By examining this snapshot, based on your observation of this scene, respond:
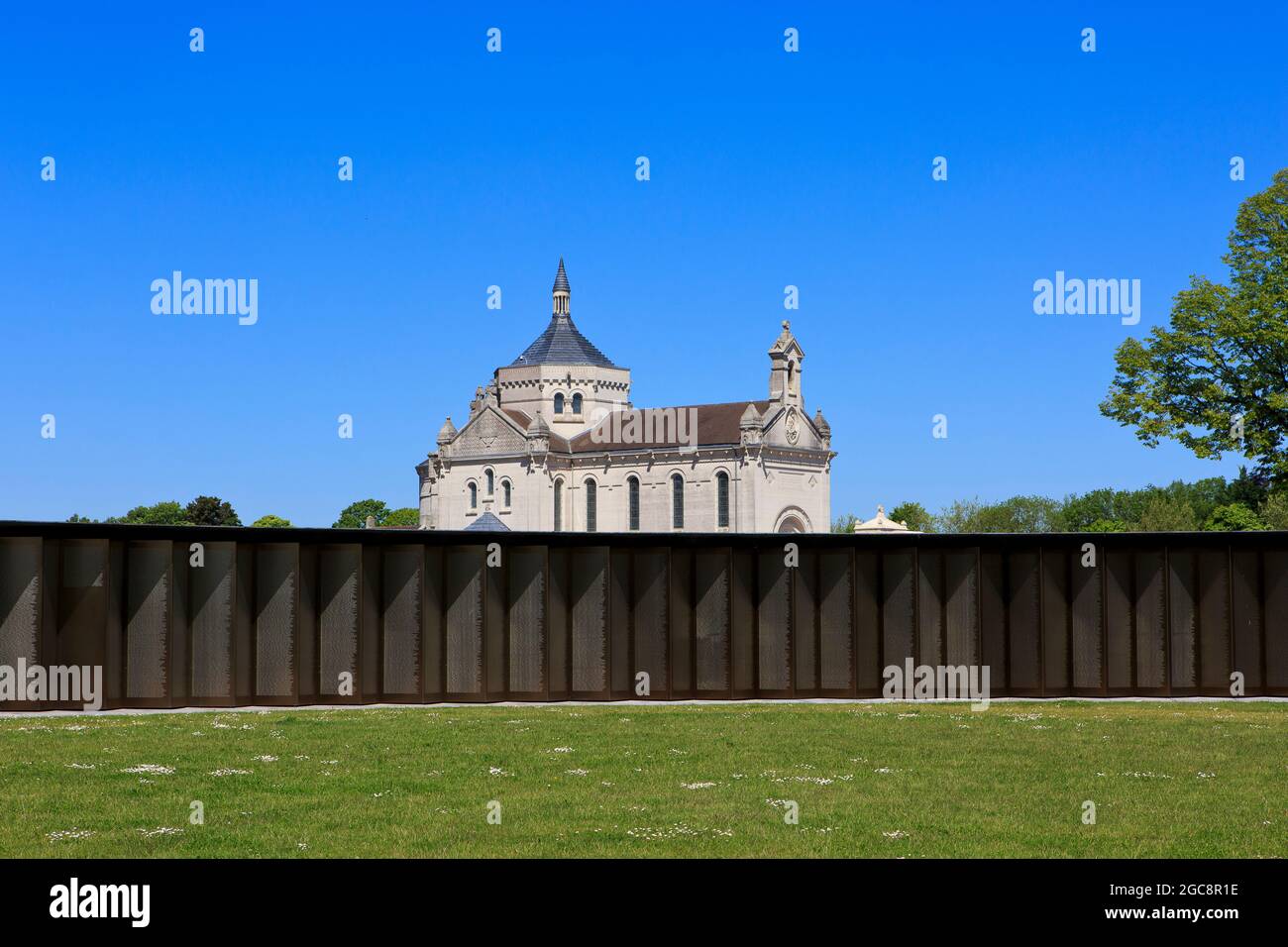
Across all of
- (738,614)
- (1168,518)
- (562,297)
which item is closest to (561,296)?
(562,297)

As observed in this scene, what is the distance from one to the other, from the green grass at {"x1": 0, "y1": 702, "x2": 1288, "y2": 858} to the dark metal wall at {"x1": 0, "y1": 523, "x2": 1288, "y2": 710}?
2955 mm

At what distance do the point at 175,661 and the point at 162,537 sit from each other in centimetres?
211

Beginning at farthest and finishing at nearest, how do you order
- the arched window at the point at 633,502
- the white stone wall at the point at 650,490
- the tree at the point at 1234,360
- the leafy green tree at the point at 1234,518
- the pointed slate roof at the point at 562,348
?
1. the pointed slate roof at the point at 562,348
2. the arched window at the point at 633,502
3. the white stone wall at the point at 650,490
4. the leafy green tree at the point at 1234,518
5. the tree at the point at 1234,360

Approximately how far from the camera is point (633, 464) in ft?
452

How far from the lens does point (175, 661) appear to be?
83.7ft

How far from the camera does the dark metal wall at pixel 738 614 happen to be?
26.8 metres

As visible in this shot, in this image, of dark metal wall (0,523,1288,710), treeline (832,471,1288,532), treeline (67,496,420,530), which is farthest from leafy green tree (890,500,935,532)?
dark metal wall (0,523,1288,710)

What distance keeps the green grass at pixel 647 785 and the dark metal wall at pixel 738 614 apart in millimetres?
2955

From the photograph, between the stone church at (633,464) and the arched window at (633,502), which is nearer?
the stone church at (633,464)

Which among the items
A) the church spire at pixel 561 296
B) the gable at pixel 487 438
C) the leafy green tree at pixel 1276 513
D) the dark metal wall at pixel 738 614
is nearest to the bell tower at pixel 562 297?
the church spire at pixel 561 296

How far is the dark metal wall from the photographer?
26750 millimetres
